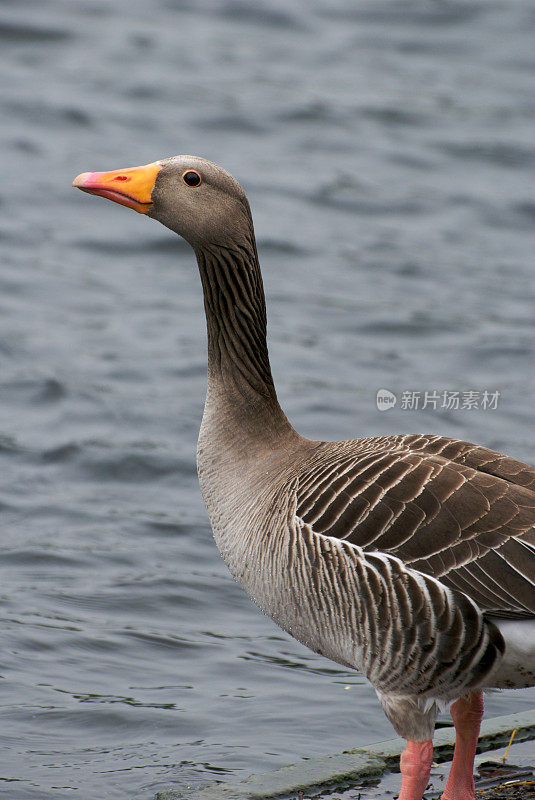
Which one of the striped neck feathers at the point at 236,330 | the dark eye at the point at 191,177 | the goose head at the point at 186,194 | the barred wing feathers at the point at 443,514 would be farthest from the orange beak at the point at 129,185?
the barred wing feathers at the point at 443,514

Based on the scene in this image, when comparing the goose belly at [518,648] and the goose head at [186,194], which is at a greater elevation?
the goose head at [186,194]

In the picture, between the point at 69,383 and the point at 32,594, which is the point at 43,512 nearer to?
the point at 32,594

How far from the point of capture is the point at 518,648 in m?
5.12

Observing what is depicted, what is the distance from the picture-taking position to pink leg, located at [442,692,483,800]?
538 centimetres

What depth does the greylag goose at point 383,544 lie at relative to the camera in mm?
5160

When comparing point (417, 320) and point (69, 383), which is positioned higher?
point (417, 320)

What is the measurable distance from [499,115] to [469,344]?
718cm

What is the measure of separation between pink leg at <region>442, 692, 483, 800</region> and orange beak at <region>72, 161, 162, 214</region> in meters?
2.85

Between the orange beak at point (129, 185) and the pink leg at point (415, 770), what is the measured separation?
114 inches

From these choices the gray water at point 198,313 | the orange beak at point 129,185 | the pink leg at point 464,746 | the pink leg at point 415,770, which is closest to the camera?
the pink leg at point 415,770

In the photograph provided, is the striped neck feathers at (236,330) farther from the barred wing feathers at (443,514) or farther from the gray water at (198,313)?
the gray water at (198,313)

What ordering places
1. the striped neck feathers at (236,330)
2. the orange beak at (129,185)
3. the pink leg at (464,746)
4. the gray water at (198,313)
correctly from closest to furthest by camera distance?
the pink leg at (464,746), the orange beak at (129,185), the striped neck feathers at (236,330), the gray water at (198,313)

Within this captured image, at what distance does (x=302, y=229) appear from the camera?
49.5ft

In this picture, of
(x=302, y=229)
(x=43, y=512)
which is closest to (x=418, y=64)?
(x=302, y=229)
